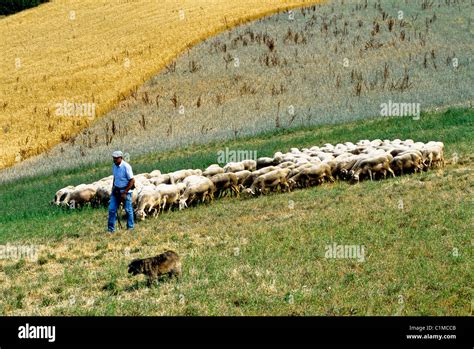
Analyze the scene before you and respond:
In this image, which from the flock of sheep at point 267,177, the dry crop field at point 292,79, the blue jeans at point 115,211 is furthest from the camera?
the dry crop field at point 292,79

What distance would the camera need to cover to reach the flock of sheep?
19266 millimetres

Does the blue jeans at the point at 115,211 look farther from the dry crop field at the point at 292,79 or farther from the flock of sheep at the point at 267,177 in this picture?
the dry crop field at the point at 292,79

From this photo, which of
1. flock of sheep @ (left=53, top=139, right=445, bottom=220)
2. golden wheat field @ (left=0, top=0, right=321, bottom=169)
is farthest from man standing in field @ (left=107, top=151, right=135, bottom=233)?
golden wheat field @ (left=0, top=0, right=321, bottom=169)

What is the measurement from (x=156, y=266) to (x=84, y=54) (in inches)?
1667

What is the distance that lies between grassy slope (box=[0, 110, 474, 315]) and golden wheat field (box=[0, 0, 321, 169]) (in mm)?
19230

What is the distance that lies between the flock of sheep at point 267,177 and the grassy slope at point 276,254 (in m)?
0.70

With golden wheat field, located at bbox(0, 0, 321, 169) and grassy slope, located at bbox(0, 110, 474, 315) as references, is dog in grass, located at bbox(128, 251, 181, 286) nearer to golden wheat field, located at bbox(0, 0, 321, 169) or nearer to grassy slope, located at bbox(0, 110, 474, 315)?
grassy slope, located at bbox(0, 110, 474, 315)

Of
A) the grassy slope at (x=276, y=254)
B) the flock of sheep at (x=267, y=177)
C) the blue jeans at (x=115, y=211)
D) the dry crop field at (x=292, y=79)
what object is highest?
the dry crop field at (x=292, y=79)

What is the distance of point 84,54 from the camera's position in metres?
51.0

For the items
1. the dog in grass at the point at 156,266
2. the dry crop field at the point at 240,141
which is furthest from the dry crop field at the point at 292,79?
the dog in grass at the point at 156,266

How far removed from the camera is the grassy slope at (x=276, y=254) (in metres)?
10.1

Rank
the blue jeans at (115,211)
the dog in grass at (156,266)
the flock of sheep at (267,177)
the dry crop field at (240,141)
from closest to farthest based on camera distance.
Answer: the dry crop field at (240,141)
the dog in grass at (156,266)
the blue jeans at (115,211)
the flock of sheep at (267,177)

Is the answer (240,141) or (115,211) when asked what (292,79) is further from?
(115,211)
